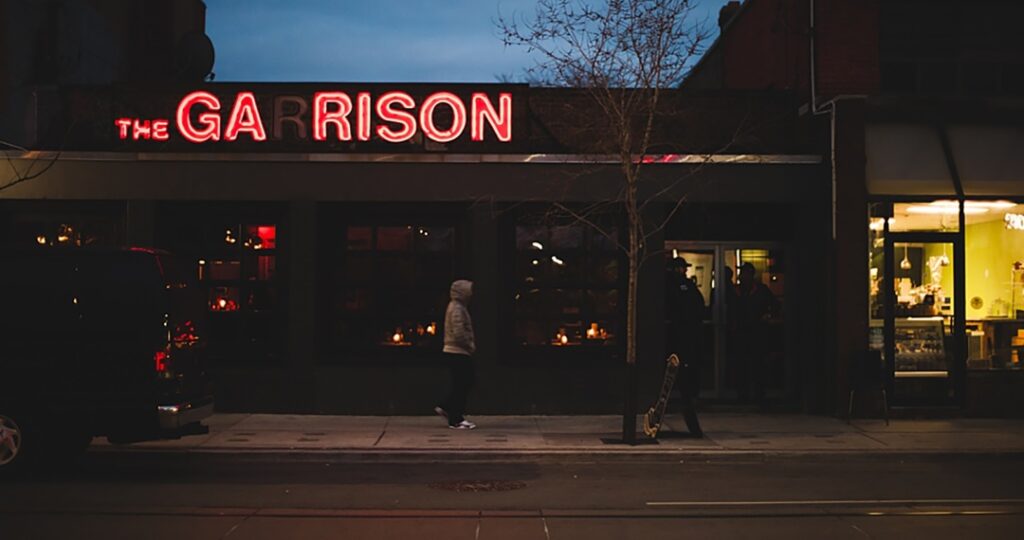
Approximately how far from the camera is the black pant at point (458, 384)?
1323 cm

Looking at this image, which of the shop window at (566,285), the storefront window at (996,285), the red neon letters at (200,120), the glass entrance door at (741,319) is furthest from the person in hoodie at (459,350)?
the storefront window at (996,285)

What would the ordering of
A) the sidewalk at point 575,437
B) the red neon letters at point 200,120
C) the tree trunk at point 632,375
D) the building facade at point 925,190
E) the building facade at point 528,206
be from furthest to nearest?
the red neon letters at point 200,120, the building facade at point 528,206, the building facade at point 925,190, the tree trunk at point 632,375, the sidewalk at point 575,437

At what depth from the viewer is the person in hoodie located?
43.4 feet

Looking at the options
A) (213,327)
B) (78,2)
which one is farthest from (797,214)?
(78,2)

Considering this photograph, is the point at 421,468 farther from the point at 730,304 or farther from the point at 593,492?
Answer: the point at 730,304

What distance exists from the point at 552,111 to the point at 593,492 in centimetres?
701

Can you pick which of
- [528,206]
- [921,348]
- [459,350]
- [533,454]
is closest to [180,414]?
[533,454]

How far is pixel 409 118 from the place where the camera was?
14.8m

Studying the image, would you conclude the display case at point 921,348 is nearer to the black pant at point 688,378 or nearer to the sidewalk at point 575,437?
the sidewalk at point 575,437

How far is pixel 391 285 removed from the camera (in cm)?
1495

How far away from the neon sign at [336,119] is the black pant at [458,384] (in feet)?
11.3

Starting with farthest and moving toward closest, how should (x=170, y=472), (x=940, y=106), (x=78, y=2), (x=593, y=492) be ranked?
(x=78, y=2) → (x=940, y=106) → (x=170, y=472) → (x=593, y=492)

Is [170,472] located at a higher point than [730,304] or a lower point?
lower

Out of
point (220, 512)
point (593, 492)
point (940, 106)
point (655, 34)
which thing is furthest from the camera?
point (940, 106)
